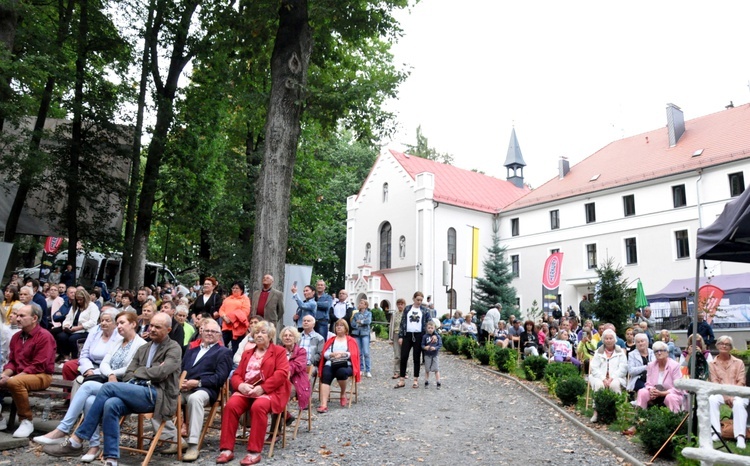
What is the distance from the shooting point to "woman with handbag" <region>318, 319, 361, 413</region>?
34.0ft

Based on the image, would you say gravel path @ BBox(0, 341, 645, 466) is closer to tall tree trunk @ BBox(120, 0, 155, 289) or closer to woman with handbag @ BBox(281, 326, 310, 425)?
woman with handbag @ BBox(281, 326, 310, 425)

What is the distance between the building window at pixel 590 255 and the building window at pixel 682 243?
5449 mm

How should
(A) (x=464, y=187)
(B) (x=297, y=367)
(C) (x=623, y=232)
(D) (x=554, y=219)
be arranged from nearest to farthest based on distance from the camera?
(B) (x=297, y=367) < (C) (x=623, y=232) < (D) (x=554, y=219) < (A) (x=464, y=187)

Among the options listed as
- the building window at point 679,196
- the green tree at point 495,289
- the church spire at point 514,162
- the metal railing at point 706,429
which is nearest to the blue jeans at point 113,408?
the metal railing at point 706,429

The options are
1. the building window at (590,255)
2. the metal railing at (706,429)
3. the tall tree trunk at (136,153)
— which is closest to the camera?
the metal railing at (706,429)

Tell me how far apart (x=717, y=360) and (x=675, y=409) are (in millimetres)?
958

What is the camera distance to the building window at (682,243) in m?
34.4

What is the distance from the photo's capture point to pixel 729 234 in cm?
696

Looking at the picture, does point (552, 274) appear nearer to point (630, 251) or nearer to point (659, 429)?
point (630, 251)

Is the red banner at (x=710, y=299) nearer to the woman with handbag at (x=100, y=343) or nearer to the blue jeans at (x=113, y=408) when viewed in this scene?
the woman with handbag at (x=100, y=343)

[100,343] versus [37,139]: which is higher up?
[37,139]

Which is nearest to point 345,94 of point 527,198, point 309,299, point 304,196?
point 309,299

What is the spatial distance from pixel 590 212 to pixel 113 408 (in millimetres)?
37874

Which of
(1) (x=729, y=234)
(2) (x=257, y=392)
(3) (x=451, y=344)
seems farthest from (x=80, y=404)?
(3) (x=451, y=344)
